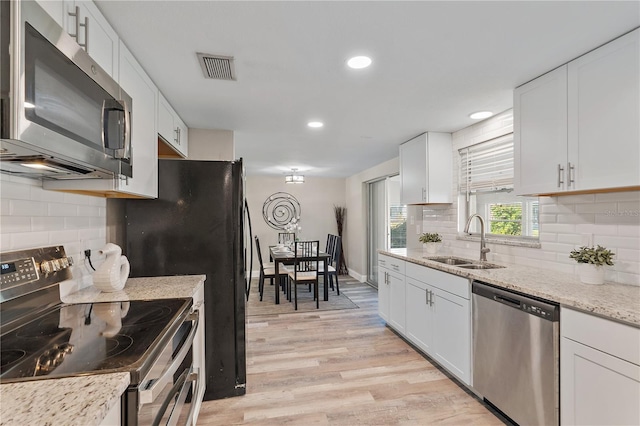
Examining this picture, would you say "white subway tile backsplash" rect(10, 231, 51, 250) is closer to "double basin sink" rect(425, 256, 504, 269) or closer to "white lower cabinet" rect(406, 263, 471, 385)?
"white lower cabinet" rect(406, 263, 471, 385)

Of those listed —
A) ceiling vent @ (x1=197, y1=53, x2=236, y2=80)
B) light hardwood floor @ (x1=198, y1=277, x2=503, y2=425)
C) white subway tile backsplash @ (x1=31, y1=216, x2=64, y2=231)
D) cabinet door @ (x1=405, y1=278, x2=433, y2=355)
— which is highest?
ceiling vent @ (x1=197, y1=53, x2=236, y2=80)

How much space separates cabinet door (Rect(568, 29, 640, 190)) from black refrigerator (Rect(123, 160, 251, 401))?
86.4 inches

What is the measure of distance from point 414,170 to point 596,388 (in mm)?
2567

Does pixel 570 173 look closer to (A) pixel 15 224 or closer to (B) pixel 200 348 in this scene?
(B) pixel 200 348

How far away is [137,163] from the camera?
1.79 m

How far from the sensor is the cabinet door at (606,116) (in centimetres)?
160

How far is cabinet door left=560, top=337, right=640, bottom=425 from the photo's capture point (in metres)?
1.34

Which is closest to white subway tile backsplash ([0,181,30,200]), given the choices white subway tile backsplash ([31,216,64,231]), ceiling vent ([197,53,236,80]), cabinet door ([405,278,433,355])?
white subway tile backsplash ([31,216,64,231])

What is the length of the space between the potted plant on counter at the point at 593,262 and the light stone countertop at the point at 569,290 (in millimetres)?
46

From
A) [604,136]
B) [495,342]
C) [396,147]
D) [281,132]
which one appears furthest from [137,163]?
[396,147]

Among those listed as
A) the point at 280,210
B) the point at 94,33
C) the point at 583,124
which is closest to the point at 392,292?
the point at 583,124

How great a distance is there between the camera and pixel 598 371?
145 centimetres

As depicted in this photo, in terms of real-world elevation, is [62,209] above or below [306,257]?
above

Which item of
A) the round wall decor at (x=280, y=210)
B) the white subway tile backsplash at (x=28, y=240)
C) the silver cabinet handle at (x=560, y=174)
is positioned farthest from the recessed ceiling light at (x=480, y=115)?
the round wall decor at (x=280, y=210)
